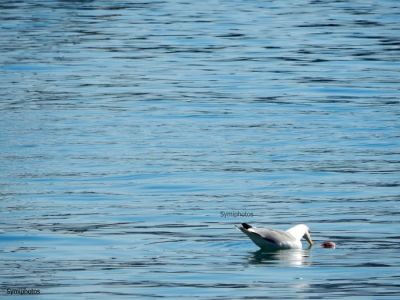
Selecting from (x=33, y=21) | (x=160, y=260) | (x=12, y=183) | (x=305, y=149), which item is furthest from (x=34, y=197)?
(x=33, y=21)

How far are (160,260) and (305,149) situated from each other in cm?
805

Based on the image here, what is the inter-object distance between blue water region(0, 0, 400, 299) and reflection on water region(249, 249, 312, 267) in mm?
33

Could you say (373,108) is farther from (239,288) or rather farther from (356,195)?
(239,288)

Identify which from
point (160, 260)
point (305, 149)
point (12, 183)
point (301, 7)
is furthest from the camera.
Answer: point (301, 7)

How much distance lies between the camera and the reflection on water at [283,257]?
14.1 metres

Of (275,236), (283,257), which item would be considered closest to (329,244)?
(283,257)

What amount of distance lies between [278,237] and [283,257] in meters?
0.24

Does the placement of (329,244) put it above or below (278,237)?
below

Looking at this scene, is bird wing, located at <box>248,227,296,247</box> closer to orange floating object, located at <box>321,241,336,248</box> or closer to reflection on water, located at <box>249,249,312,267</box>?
reflection on water, located at <box>249,249,312,267</box>

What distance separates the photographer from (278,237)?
47.3ft

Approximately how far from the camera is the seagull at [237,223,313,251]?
14.3 metres

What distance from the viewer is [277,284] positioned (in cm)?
1288

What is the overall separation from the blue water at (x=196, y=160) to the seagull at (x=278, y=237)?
0.43 feet

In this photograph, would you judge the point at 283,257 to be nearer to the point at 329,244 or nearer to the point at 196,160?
the point at 329,244
